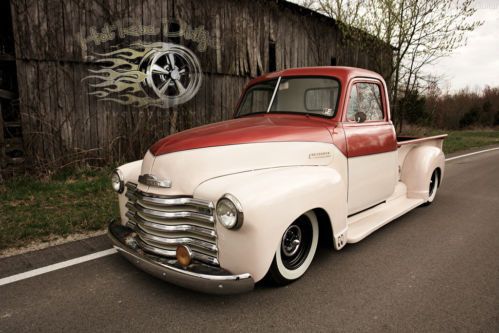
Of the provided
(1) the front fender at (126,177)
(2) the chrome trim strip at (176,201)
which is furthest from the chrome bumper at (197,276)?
(1) the front fender at (126,177)

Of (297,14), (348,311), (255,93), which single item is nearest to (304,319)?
(348,311)

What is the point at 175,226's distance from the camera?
2.64 meters

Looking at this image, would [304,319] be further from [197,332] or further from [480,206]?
[480,206]

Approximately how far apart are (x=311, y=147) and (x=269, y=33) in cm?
809

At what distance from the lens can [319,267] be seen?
3223 millimetres

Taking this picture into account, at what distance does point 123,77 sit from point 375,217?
598 cm

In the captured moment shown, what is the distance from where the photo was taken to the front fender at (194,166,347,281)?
239 cm

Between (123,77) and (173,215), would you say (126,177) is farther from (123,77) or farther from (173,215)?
(123,77)

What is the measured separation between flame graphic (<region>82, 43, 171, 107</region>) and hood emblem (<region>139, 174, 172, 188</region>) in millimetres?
5169

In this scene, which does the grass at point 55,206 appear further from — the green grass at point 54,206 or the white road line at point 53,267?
the white road line at point 53,267

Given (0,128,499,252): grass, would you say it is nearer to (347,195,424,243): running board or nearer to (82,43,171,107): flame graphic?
(82,43,171,107): flame graphic


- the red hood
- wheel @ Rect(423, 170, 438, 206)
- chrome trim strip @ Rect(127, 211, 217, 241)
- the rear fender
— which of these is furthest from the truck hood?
wheel @ Rect(423, 170, 438, 206)

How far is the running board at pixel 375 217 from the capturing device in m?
3.44

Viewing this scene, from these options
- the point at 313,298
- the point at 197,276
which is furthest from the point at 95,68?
the point at 313,298
